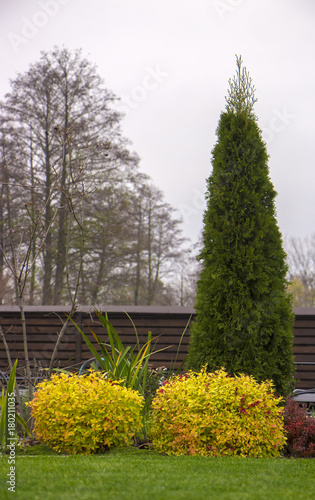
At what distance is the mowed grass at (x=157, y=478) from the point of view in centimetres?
252

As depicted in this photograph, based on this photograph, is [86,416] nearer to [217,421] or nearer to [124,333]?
[217,421]

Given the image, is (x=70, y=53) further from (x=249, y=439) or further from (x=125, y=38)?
(x=249, y=439)

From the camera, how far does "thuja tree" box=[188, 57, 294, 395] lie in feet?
17.1

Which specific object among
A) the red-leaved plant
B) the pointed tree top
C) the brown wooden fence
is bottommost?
the red-leaved plant

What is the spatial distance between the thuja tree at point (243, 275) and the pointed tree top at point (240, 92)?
247mm

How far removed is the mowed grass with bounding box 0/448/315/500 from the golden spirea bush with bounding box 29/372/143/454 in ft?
0.95

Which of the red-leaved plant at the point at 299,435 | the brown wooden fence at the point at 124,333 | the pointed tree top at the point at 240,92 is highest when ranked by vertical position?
the pointed tree top at the point at 240,92

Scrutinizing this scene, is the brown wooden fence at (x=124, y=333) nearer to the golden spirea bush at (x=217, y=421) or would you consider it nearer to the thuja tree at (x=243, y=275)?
the thuja tree at (x=243, y=275)

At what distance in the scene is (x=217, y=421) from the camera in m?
4.06

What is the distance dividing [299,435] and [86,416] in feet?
6.72

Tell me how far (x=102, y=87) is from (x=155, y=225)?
605 centimetres

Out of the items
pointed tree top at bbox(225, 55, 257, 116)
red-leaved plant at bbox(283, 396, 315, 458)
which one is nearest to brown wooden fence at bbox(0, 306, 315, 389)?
pointed tree top at bbox(225, 55, 257, 116)

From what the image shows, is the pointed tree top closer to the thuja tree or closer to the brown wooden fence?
the thuja tree

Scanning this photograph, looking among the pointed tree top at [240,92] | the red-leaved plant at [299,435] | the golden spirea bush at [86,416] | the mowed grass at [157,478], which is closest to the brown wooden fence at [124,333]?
the pointed tree top at [240,92]
